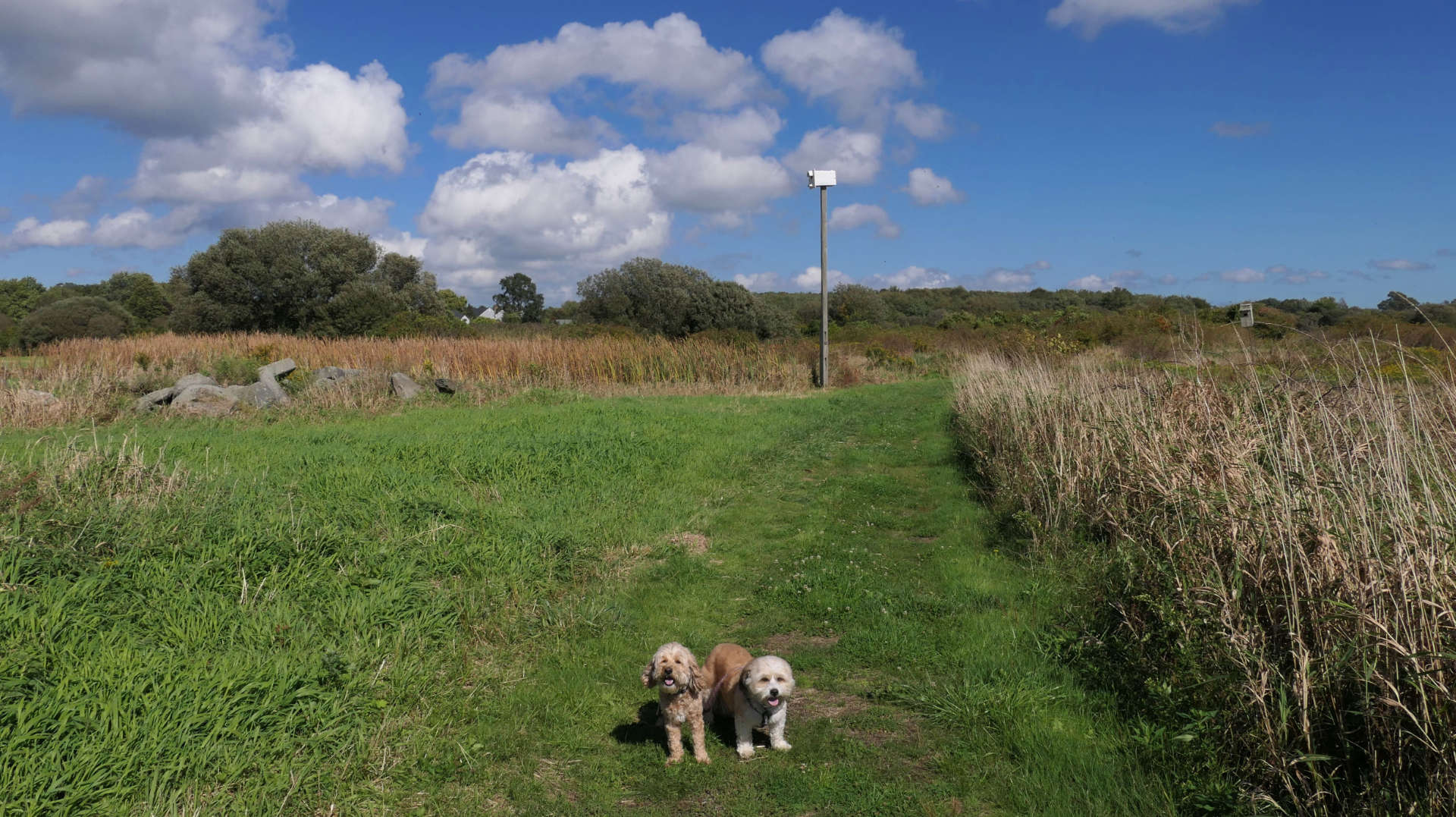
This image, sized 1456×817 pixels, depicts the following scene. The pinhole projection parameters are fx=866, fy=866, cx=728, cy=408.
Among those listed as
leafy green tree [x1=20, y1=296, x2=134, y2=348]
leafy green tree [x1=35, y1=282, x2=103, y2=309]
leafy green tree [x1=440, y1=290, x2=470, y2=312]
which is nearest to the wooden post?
leafy green tree [x1=20, y1=296, x2=134, y2=348]

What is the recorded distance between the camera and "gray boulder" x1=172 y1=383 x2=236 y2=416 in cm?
1430

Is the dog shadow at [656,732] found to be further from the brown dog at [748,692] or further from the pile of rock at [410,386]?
the pile of rock at [410,386]

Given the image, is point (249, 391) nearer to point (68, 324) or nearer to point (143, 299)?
point (68, 324)

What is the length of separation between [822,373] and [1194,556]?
19.9 metres

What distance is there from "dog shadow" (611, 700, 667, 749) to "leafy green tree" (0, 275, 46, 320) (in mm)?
56303

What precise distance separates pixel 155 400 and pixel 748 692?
48.1 ft

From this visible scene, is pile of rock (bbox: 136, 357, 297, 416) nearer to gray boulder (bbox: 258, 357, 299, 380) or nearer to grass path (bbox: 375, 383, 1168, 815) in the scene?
gray boulder (bbox: 258, 357, 299, 380)

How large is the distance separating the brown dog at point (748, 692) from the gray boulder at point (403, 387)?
14.0m

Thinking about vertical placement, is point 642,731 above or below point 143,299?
below

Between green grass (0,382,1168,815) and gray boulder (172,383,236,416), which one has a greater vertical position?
gray boulder (172,383,236,416)

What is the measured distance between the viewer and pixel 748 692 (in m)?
4.01

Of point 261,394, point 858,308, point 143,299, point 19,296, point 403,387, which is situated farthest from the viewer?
point 858,308

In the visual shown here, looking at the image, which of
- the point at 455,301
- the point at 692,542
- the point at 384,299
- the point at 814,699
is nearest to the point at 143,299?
the point at 384,299

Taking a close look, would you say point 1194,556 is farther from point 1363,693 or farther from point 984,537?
point 984,537
